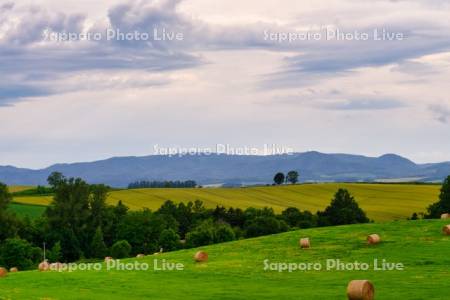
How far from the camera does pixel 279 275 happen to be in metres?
38.5

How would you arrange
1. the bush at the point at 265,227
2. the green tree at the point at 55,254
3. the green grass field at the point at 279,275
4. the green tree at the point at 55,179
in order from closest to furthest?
the green grass field at the point at 279,275 < the green tree at the point at 55,254 < the bush at the point at 265,227 < the green tree at the point at 55,179

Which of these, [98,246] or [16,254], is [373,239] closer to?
[16,254]

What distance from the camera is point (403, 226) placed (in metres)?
52.8

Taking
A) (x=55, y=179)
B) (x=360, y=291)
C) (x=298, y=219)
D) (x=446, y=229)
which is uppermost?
(x=55, y=179)

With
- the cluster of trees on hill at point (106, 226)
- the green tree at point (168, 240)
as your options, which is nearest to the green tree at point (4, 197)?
the cluster of trees on hill at point (106, 226)

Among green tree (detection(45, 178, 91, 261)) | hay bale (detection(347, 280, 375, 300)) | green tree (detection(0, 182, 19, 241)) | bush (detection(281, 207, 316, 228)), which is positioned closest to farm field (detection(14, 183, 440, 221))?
bush (detection(281, 207, 316, 228))

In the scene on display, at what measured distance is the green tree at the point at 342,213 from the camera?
418ft

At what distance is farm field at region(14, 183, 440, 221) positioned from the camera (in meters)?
168

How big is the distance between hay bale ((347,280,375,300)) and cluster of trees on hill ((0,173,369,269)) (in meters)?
83.0

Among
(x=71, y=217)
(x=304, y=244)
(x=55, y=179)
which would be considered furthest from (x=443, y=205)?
A: (x=304, y=244)

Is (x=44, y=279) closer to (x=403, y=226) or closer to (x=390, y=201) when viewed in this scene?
(x=403, y=226)

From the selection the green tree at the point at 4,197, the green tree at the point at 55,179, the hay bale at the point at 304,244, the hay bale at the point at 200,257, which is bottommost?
the hay bale at the point at 200,257

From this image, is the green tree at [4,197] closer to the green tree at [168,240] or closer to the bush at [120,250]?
the bush at [120,250]

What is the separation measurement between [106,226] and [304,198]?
69.0 meters
